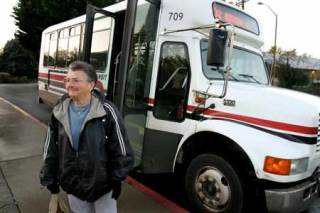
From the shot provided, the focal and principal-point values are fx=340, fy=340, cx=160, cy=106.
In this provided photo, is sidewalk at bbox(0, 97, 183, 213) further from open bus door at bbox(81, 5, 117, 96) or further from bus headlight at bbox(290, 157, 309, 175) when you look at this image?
open bus door at bbox(81, 5, 117, 96)

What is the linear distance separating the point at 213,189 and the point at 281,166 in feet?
3.07

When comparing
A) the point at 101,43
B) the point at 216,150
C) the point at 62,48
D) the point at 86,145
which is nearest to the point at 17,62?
the point at 62,48

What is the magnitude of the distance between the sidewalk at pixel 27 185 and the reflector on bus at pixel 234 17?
8.86ft

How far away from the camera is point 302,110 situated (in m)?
→ 3.84

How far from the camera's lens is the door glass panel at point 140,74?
507 cm

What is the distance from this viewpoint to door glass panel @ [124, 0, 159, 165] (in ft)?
16.6

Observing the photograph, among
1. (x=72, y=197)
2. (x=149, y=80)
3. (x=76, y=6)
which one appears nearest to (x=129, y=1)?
(x=149, y=80)

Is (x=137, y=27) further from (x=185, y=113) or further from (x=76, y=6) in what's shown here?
(x=76, y=6)

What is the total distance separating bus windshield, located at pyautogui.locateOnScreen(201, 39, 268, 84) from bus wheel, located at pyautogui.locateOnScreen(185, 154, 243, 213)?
1.13 m

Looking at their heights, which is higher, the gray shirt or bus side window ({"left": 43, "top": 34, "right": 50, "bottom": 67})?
bus side window ({"left": 43, "top": 34, "right": 50, "bottom": 67})

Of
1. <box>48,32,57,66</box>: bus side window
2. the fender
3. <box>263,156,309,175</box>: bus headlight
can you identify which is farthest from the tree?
<box>263,156,309,175</box>: bus headlight

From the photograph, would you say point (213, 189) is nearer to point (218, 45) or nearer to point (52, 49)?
point (218, 45)

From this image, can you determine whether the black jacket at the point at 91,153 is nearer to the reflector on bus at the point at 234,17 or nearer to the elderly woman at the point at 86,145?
the elderly woman at the point at 86,145

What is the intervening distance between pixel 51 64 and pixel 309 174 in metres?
8.49
